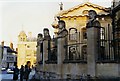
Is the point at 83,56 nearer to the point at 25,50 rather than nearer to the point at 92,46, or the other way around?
the point at 92,46

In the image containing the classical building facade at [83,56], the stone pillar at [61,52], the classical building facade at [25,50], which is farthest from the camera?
the classical building facade at [25,50]

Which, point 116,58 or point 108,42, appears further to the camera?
point 108,42

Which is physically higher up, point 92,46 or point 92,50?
point 92,46

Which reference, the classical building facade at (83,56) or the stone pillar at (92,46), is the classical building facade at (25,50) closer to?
the classical building facade at (83,56)

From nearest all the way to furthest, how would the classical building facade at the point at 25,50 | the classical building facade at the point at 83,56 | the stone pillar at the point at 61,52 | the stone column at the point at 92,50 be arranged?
the classical building facade at the point at 83,56 < the stone column at the point at 92,50 < the stone pillar at the point at 61,52 < the classical building facade at the point at 25,50

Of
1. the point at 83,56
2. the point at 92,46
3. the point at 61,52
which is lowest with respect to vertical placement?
the point at 83,56

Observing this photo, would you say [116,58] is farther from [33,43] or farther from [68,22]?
[33,43]

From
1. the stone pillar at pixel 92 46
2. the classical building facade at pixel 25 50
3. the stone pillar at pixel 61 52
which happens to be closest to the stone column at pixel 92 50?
the stone pillar at pixel 92 46

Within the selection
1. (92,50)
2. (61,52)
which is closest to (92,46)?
(92,50)

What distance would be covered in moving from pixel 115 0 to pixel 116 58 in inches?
812

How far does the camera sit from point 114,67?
15172mm

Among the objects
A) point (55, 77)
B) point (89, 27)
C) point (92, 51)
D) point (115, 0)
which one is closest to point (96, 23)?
point (89, 27)

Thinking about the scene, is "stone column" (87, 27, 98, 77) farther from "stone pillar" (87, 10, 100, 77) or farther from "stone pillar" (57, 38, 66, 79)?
"stone pillar" (57, 38, 66, 79)

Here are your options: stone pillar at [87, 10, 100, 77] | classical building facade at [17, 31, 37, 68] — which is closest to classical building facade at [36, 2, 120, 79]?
stone pillar at [87, 10, 100, 77]
